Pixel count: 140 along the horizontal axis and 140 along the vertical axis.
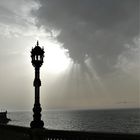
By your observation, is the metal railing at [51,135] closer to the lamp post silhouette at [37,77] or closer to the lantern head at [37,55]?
the lamp post silhouette at [37,77]

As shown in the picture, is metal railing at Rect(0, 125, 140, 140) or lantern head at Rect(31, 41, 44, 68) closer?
metal railing at Rect(0, 125, 140, 140)

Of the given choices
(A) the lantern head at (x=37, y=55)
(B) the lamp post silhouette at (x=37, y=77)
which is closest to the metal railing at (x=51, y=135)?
(B) the lamp post silhouette at (x=37, y=77)

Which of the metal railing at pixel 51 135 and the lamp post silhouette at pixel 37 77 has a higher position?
the lamp post silhouette at pixel 37 77

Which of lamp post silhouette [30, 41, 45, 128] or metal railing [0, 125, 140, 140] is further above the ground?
lamp post silhouette [30, 41, 45, 128]

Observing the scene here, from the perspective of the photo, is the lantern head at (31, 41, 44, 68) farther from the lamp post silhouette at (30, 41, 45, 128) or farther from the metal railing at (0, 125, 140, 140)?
the metal railing at (0, 125, 140, 140)

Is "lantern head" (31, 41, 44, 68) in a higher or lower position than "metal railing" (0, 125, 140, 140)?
higher

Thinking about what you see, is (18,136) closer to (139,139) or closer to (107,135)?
(107,135)

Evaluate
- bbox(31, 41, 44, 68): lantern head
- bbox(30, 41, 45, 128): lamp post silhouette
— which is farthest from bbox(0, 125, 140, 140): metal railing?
bbox(31, 41, 44, 68): lantern head

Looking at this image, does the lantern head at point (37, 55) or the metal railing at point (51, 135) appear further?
the lantern head at point (37, 55)

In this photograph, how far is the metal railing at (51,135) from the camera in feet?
28.5

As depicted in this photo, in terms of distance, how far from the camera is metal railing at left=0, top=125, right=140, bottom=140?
342 inches

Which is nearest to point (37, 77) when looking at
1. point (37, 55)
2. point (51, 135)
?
point (37, 55)

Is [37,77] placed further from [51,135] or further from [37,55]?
[51,135]

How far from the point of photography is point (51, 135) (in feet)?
36.4
